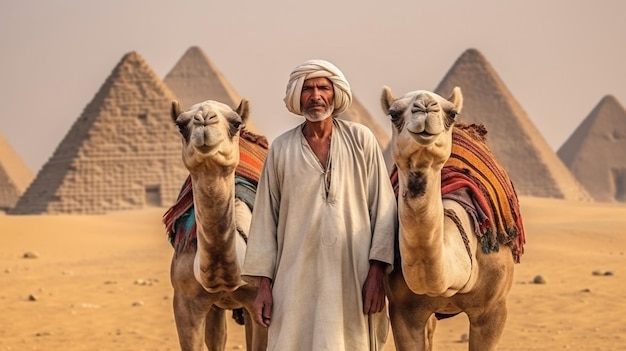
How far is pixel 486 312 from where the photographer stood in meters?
6.26

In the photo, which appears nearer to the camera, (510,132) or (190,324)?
(190,324)

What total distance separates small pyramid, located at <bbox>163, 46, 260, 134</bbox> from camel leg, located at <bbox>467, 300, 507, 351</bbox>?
2711 inches

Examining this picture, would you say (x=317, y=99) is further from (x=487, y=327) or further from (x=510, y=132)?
(x=510, y=132)

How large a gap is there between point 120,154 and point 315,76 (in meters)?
51.2

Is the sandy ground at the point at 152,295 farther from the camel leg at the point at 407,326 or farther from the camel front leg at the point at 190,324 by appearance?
the camel leg at the point at 407,326

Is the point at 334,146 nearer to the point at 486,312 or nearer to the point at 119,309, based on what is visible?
the point at 486,312

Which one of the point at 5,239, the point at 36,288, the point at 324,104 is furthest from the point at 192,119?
the point at 5,239

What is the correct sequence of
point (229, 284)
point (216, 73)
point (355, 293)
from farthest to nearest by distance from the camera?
point (216, 73) → point (229, 284) → point (355, 293)

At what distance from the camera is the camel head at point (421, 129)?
16.4ft

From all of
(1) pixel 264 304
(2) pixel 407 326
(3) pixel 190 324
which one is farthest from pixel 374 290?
(3) pixel 190 324

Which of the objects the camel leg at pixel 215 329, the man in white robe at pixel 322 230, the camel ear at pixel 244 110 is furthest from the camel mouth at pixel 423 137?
the camel leg at pixel 215 329

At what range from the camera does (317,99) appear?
555 centimetres

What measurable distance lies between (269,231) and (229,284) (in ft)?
1.50

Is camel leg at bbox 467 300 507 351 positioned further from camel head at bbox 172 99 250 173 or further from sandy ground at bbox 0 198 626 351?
sandy ground at bbox 0 198 626 351
